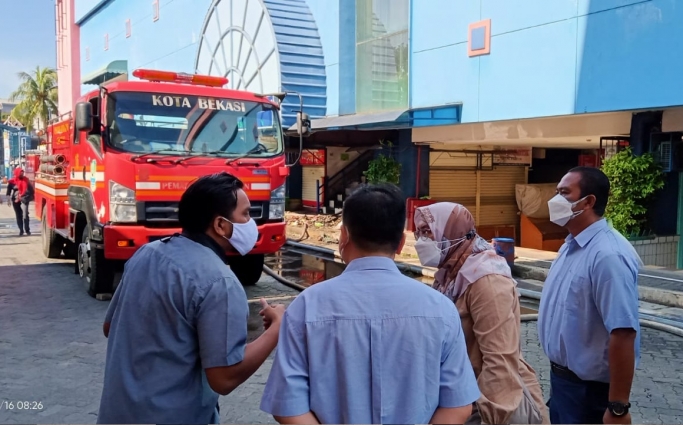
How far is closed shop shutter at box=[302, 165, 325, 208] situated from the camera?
2054cm

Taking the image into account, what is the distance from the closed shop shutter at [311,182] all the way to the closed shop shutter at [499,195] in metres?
5.50

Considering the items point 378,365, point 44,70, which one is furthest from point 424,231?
point 44,70

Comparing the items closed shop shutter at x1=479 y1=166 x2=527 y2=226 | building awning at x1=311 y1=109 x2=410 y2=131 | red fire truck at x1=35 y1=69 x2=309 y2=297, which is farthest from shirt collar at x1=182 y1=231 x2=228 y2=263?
closed shop shutter at x1=479 y1=166 x2=527 y2=226

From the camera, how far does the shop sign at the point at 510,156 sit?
1739 centimetres

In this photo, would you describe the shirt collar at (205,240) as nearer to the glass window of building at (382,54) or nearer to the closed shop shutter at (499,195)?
the glass window of building at (382,54)

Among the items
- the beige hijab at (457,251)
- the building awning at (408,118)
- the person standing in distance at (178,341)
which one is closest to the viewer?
the person standing in distance at (178,341)

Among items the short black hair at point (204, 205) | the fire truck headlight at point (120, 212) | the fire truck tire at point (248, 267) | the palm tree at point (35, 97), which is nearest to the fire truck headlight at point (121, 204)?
the fire truck headlight at point (120, 212)

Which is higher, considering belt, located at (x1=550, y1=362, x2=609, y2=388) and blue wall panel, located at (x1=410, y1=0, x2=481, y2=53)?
blue wall panel, located at (x1=410, y1=0, x2=481, y2=53)

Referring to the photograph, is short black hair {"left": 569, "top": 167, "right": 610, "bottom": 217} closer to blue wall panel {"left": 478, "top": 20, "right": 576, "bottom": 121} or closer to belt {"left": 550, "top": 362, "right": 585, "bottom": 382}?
belt {"left": 550, "top": 362, "right": 585, "bottom": 382}

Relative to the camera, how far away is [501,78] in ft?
39.8

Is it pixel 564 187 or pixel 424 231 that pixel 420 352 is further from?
pixel 564 187

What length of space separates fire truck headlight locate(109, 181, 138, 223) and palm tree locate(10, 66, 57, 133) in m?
48.8

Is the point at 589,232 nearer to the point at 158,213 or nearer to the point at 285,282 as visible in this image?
the point at 158,213

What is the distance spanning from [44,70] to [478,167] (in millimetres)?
46678
